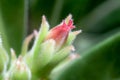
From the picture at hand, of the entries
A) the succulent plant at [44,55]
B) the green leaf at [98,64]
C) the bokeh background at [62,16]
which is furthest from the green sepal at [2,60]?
the bokeh background at [62,16]

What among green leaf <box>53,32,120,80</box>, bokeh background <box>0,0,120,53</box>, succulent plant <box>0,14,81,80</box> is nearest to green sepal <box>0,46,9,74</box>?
succulent plant <box>0,14,81,80</box>

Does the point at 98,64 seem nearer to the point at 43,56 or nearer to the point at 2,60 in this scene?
the point at 43,56

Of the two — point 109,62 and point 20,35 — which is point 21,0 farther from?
point 109,62

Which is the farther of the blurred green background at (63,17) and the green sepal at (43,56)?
the blurred green background at (63,17)

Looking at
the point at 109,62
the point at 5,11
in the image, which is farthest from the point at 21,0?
the point at 109,62

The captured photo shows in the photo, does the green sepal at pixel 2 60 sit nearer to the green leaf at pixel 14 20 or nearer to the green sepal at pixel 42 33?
the green sepal at pixel 42 33

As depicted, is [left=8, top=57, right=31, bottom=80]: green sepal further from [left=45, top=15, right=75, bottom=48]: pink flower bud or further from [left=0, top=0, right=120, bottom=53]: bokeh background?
[left=0, top=0, right=120, bottom=53]: bokeh background

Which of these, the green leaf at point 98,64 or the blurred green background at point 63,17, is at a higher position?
the blurred green background at point 63,17

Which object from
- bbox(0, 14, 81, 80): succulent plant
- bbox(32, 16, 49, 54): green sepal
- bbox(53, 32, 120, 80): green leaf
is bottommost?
bbox(53, 32, 120, 80): green leaf

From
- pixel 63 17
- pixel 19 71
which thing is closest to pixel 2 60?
pixel 19 71
